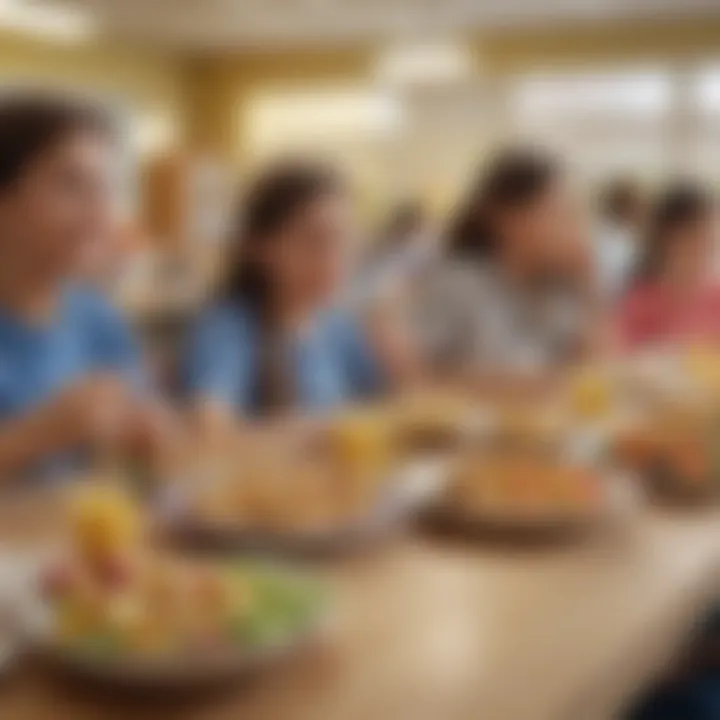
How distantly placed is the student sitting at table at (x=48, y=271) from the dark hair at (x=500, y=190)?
245 millimetres

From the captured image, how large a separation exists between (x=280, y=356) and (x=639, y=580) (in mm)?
406

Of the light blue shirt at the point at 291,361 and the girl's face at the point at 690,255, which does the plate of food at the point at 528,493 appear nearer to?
the light blue shirt at the point at 291,361

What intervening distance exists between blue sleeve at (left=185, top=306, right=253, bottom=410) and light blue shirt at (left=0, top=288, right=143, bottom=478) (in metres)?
0.04

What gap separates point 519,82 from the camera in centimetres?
64

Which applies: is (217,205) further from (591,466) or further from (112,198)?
(591,466)

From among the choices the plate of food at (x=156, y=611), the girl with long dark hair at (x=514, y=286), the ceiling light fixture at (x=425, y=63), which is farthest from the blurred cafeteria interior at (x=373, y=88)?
the plate of food at (x=156, y=611)

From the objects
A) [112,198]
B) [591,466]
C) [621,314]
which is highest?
[621,314]

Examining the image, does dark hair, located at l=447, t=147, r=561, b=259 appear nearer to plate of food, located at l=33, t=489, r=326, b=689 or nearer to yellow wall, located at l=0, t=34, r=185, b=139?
yellow wall, located at l=0, t=34, r=185, b=139

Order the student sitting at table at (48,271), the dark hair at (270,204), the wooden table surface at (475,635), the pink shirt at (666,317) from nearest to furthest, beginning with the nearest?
1. the wooden table surface at (475,635)
2. the student sitting at table at (48,271)
3. the dark hair at (270,204)
4. the pink shirt at (666,317)

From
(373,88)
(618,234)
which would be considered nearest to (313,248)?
(373,88)

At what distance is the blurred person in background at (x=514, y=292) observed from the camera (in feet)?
2.66

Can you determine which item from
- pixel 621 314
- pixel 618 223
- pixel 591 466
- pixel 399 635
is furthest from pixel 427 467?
pixel 621 314

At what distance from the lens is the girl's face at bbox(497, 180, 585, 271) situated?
2.62ft

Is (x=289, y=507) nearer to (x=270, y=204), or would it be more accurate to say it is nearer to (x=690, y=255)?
(x=270, y=204)
